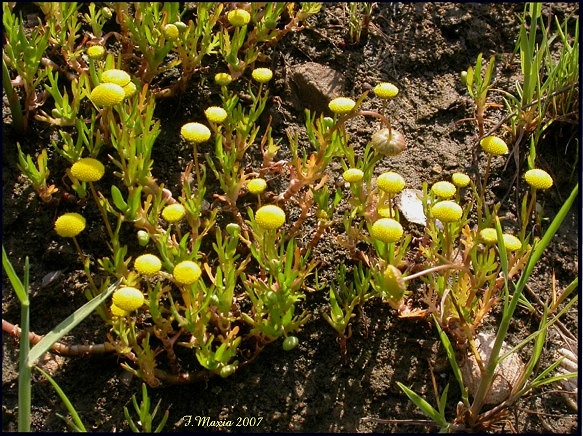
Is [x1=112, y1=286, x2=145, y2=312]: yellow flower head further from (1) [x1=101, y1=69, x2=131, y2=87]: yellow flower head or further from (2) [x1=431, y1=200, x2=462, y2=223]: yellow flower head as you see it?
(2) [x1=431, y1=200, x2=462, y2=223]: yellow flower head

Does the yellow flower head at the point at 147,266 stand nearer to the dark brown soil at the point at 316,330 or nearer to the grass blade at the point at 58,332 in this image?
the grass blade at the point at 58,332

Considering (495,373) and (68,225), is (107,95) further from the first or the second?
(495,373)

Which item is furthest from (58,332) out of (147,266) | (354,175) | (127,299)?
(354,175)

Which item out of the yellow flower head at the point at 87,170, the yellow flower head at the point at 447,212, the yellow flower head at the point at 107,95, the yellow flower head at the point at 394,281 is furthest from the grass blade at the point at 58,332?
the yellow flower head at the point at 447,212

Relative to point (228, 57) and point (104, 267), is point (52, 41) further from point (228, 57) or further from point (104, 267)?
point (104, 267)

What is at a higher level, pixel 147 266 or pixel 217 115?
pixel 217 115

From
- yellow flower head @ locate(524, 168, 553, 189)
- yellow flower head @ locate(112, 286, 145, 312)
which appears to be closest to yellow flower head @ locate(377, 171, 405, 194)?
yellow flower head @ locate(524, 168, 553, 189)
